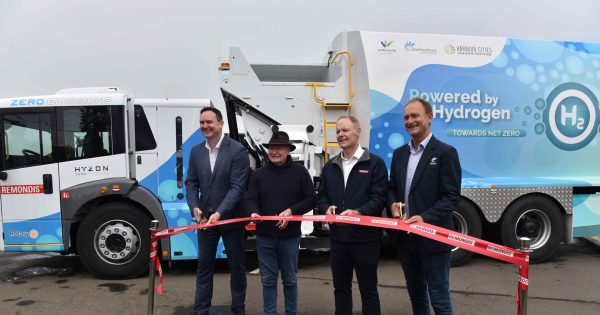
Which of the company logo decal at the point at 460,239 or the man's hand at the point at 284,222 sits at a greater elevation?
the man's hand at the point at 284,222

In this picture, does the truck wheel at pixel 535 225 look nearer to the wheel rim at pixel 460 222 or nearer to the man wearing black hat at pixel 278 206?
the wheel rim at pixel 460 222

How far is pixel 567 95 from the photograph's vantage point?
598 cm

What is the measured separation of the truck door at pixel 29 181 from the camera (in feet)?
16.4

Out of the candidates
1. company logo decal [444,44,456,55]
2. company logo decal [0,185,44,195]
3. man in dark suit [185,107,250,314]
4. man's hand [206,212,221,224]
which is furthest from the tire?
company logo decal [444,44,456,55]

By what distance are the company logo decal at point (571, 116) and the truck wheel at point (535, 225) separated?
95 cm

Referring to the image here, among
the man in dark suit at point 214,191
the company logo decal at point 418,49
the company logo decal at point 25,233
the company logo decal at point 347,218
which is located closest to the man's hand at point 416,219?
the company logo decal at point 347,218

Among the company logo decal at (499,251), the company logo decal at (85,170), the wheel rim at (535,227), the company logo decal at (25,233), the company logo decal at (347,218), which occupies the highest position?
the company logo decal at (85,170)

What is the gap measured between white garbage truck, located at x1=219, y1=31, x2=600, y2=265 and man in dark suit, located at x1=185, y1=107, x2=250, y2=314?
198 centimetres

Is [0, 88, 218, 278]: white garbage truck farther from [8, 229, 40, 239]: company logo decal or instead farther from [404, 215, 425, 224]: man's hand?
[404, 215, 425, 224]: man's hand

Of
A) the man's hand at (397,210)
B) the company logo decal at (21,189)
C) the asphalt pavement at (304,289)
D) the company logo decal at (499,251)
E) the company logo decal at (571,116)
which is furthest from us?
the company logo decal at (571,116)

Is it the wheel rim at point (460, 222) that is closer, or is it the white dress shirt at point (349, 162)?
the white dress shirt at point (349, 162)

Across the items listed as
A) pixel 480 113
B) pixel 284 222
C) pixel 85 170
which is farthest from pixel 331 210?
pixel 480 113

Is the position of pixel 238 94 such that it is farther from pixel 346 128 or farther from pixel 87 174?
pixel 346 128

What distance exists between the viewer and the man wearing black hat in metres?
3.38
